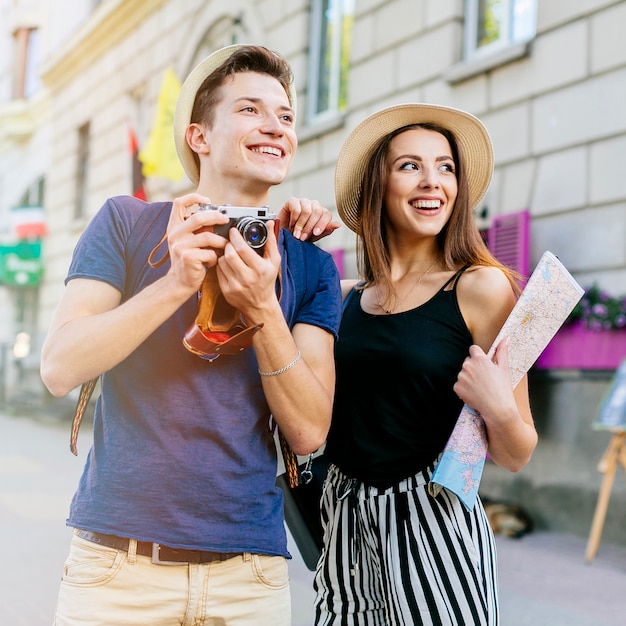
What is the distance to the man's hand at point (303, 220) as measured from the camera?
84.2 inches

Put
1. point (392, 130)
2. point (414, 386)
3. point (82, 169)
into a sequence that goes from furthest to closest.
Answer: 1. point (82, 169)
2. point (392, 130)
3. point (414, 386)

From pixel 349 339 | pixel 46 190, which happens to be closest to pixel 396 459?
pixel 349 339

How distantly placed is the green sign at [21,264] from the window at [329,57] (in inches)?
415

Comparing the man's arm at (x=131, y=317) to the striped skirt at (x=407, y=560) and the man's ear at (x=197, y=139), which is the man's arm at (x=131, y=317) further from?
the striped skirt at (x=407, y=560)

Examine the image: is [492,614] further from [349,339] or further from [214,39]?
[214,39]

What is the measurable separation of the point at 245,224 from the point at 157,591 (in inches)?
32.0

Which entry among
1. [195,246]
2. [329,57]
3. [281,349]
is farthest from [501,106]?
[195,246]

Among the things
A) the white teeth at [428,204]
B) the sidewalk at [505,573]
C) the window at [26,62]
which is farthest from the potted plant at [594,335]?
the window at [26,62]

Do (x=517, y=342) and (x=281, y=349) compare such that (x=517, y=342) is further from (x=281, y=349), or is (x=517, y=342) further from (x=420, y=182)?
(x=281, y=349)

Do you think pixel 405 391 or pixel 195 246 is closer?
pixel 195 246

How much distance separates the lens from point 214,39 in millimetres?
12195

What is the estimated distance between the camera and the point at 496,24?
754cm

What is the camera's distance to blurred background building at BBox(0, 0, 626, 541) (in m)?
6.25

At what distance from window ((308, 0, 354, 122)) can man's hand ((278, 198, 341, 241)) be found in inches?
297
